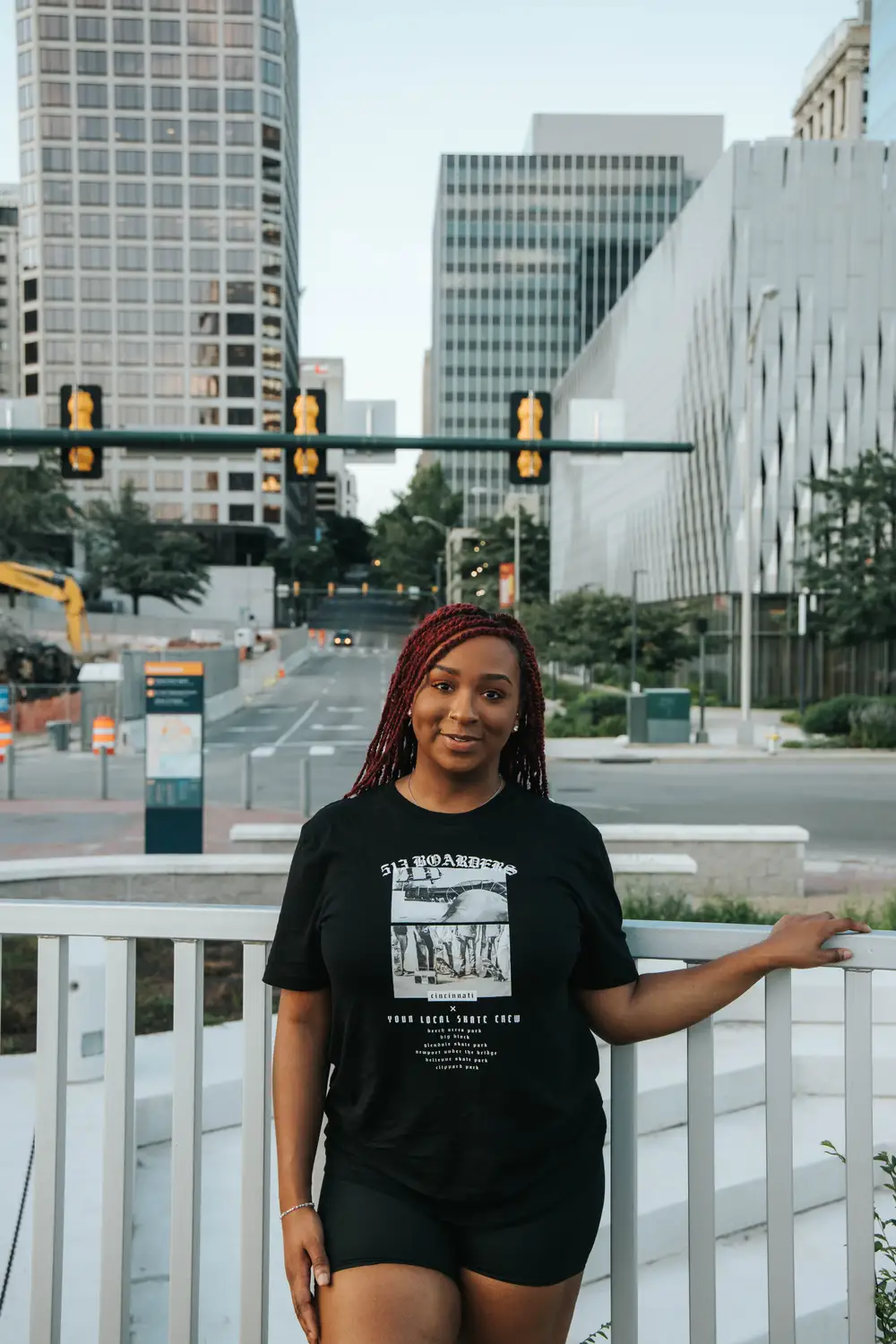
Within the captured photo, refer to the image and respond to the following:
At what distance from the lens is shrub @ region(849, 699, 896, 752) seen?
28438mm

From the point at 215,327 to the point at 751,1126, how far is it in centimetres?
12425

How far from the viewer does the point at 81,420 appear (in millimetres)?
15242

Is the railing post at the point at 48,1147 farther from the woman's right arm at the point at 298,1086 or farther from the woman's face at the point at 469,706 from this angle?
the woman's face at the point at 469,706

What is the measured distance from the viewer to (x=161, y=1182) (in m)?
4.23

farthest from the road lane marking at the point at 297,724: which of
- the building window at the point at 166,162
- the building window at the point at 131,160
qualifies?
the building window at the point at 131,160

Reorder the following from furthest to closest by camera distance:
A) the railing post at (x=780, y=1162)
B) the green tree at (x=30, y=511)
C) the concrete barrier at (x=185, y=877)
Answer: the green tree at (x=30, y=511) → the concrete barrier at (x=185, y=877) → the railing post at (x=780, y=1162)

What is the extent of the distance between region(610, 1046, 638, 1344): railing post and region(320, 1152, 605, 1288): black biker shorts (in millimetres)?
260

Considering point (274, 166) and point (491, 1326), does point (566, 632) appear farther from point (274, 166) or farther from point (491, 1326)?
point (274, 166)

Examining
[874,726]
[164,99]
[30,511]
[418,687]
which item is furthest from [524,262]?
[418,687]

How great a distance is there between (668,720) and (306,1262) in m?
27.4

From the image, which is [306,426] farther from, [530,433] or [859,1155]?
[859,1155]

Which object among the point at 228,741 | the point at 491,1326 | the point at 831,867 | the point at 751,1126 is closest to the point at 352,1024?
the point at 491,1326

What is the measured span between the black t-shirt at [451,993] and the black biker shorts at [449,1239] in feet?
0.13

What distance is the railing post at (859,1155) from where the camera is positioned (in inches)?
89.2
